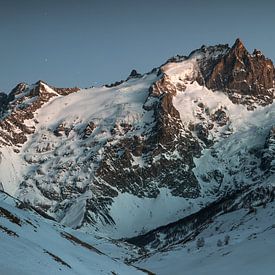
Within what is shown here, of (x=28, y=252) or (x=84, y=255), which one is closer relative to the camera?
(x=28, y=252)

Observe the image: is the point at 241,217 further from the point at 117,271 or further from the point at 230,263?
the point at 117,271

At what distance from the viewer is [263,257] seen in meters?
66.4

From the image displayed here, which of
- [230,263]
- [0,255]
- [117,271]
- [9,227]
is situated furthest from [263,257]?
[0,255]

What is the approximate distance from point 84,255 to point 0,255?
22947 mm

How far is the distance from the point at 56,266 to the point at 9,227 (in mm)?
8512

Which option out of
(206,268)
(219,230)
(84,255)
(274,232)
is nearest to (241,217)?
(219,230)

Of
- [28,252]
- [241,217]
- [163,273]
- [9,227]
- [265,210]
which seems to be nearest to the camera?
[28,252]

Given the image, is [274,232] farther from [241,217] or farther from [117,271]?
[241,217]

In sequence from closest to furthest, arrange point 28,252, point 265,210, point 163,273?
point 28,252 < point 163,273 < point 265,210

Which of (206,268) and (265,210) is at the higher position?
(265,210)

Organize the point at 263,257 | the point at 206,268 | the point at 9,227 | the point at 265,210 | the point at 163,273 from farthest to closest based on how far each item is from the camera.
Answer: the point at 265,210
the point at 163,273
the point at 206,268
the point at 263,257
the point at 9,227

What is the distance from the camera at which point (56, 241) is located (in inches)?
2256

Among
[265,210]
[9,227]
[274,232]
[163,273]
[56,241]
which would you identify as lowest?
[9,227]

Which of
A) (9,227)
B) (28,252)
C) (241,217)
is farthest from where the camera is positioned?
(241,217)
